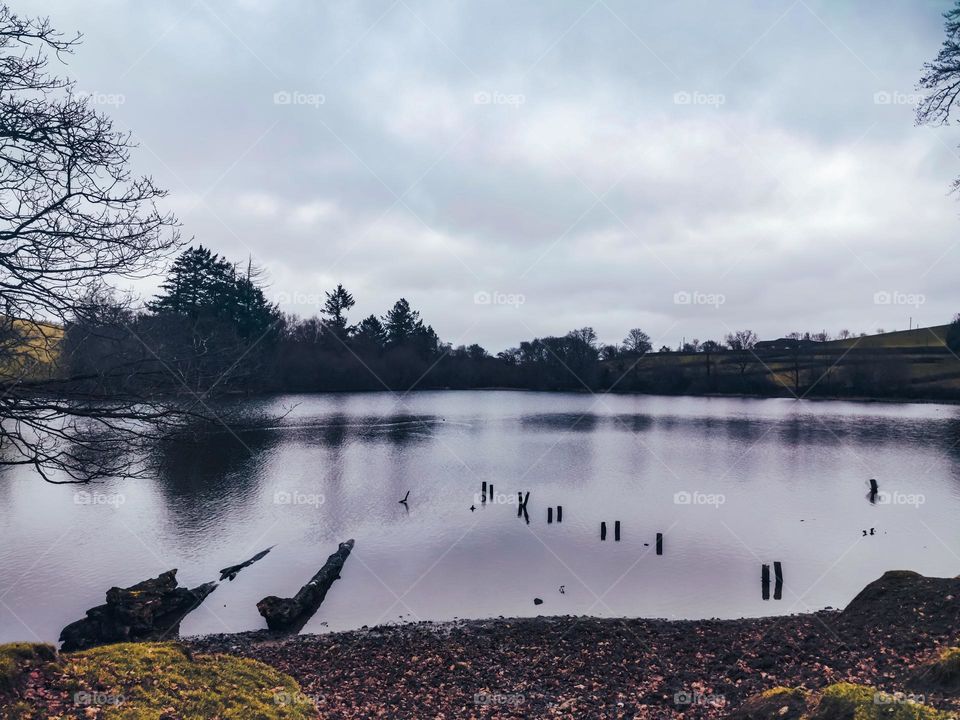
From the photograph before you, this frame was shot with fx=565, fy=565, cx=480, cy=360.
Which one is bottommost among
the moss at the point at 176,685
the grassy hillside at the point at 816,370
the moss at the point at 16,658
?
the moss at the point at 176,685

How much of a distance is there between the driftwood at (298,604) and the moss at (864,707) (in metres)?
13.7

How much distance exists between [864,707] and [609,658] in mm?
7779

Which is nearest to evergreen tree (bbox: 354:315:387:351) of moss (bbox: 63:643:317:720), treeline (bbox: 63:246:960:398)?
treeline (bbox: 63:246:960:398)

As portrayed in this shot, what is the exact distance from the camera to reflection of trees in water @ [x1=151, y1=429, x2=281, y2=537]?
86.7 feet

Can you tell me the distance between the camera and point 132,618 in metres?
15.0

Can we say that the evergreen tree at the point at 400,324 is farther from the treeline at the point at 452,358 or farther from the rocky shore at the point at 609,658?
the rocky shore at the point at 609,658

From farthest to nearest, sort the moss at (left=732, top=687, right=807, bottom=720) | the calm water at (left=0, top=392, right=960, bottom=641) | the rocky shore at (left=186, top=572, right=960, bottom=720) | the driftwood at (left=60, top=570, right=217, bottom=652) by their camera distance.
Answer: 1. the calm water at (left=0, top=392, right=960, bottom=641)
2. the driftwood at (left=60, top=570, right=217, bottom=652)
3. the rocky shore at (left=186, top=572, right=960, bottom=720)
4. the moss at (left=732, top=687, right=807, bottom=720)

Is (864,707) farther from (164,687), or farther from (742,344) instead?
(742,344)

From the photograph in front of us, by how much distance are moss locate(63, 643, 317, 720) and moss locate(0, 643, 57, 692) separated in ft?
1.14

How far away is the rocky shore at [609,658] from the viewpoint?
9688 mm

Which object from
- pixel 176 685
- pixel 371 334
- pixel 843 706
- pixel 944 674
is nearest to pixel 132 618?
pixel 176 685

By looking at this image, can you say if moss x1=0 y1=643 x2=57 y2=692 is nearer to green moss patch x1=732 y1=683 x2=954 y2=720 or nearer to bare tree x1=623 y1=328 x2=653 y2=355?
green moss patch x1=732 y1=683 x2=954 y2=720

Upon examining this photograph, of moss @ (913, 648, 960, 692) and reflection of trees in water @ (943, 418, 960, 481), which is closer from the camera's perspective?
moss @ (913, 648, 960, 692)

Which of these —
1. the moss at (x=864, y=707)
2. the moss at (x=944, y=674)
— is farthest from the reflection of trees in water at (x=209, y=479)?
the moss at (x=944, y=674)
